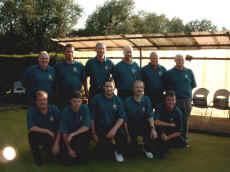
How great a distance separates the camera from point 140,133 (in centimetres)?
484

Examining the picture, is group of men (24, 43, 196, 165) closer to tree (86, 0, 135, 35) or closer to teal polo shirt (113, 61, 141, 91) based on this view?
teal polo shirt (113, 61, 141, 91)

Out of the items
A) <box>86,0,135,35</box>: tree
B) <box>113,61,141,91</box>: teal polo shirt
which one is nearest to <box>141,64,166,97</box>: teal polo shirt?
<box>113,61,141,91</box>: teal polo shirt

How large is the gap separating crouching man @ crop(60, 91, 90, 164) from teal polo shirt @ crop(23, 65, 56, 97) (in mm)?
889

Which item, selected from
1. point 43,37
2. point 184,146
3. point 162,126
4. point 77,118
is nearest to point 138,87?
point 162,126

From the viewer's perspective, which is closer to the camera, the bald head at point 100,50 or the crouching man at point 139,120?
the crouching man at point 139,120

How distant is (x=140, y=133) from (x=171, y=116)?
68cm

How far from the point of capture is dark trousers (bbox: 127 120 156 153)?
4758mm

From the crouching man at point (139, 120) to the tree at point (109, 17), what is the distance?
112 ft

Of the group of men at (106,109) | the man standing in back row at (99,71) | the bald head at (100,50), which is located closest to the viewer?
the group of men at (106,109)

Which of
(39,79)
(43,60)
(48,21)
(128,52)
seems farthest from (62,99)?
(48,21)

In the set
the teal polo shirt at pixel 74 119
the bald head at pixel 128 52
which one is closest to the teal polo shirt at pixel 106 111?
the teal polo shirt at pixel 74 119

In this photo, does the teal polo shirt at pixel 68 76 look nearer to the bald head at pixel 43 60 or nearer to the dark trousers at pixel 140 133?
the bald head at pixel 43 60

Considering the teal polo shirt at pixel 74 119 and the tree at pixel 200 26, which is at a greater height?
the tree at pixel 200 26

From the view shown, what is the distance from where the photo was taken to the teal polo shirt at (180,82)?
5.39 metres
